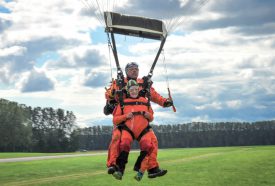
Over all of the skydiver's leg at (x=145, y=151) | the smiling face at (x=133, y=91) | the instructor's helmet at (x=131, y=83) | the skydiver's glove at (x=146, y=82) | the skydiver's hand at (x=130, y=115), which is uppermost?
the skydiver's glove at (x=146, y=82)

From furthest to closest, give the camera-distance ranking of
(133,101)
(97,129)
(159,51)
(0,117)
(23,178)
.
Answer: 1. (97,129)
2. (0,117)
3. (23,178)
4. (159,51)
5. (133,101)

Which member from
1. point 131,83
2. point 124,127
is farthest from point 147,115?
point 131,83

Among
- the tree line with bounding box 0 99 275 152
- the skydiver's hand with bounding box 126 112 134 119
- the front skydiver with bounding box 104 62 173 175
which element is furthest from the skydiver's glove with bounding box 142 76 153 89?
the tree line with bounding box 0 99 275 152

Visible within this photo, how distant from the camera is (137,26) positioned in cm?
1170

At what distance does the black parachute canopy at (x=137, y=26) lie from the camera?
11383 millimetres

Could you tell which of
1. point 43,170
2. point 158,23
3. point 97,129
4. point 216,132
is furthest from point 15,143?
point 158,23

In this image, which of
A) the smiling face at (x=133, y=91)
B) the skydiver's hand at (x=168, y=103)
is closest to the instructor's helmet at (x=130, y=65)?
the smiling face at (x=133, y=91)

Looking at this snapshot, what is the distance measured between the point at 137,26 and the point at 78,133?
12451 centimetres

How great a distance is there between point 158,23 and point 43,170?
1266 inches

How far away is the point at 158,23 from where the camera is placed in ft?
38.8

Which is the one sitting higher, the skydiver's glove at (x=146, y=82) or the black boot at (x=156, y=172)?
the skydiver's glove at (x=146, y=82)

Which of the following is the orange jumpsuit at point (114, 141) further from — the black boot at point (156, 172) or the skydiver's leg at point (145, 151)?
the black boot at point (156, 172)

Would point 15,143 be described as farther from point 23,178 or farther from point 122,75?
point 122,75

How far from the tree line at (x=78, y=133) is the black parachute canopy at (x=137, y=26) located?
4076 inches
